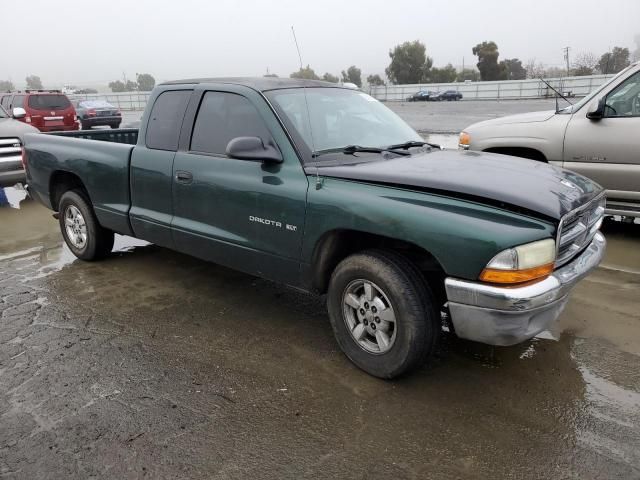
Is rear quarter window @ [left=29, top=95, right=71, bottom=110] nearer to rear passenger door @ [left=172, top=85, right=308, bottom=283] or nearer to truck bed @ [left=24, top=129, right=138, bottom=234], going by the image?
truck bed @ [left=24, top=129, right=138, bottom=234]

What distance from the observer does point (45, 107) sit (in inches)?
696

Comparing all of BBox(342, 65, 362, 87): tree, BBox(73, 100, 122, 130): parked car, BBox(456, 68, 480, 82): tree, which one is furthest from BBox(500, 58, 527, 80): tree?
BBox(73, 100, 122, 130): parked car

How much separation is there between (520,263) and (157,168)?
302 centimetres

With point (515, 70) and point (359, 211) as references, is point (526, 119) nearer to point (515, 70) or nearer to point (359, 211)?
point (359, 211)

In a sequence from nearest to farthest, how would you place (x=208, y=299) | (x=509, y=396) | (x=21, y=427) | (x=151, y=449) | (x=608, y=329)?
(x=151, y=449), (x=21, y=427), (x=509, y=396), (x=608, y=329), (x=208, y=299)

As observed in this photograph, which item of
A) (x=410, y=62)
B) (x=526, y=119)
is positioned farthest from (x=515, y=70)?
(x=526, y=119)

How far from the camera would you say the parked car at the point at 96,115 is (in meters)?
22.5

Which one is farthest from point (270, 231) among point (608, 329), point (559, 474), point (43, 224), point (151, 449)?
point (43, 224)

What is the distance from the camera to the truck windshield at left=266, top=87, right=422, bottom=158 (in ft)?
12.2

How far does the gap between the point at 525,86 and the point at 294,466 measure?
144ft

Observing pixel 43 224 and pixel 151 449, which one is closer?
pixel 151 449

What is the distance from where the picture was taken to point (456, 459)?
2605 mm

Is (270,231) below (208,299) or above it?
above

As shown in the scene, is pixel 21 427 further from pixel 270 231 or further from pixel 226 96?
pixel 226 96
